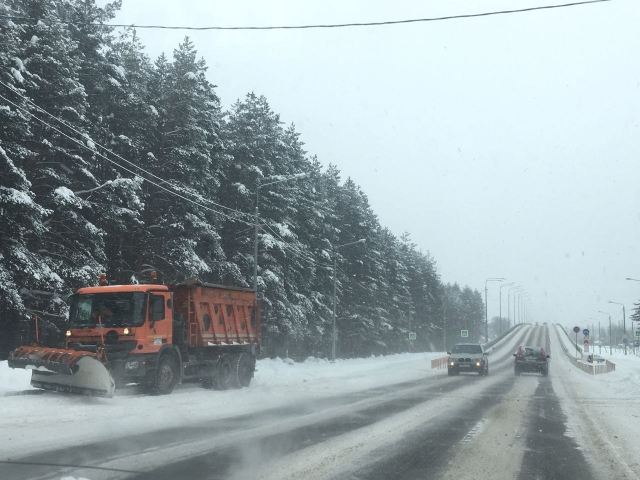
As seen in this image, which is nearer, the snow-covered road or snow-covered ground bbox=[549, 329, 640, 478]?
the snow-covered road

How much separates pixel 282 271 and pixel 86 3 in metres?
18.5

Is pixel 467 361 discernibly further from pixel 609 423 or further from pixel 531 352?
pixel 609 423

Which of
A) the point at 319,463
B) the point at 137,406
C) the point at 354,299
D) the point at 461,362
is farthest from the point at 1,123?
the point at 354,299

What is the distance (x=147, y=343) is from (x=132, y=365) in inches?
26.1

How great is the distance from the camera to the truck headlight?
16.4 metres

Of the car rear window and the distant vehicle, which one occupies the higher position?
the car rear window

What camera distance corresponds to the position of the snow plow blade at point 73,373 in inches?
588

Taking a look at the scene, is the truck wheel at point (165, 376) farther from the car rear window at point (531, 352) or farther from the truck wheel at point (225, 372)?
the car rear window at point (531, 352)

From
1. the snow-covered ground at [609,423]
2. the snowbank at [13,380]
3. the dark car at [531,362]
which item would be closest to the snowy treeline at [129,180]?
the snowbank at [13,380]

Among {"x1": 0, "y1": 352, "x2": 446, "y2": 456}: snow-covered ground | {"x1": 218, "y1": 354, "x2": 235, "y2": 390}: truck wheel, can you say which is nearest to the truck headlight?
{"x1": 0, "y1": 352, "x2": 446, "y2": 456}: snow-covered ground

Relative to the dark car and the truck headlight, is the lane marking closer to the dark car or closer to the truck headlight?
the truck headlight

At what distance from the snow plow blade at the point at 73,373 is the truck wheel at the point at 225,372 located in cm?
560

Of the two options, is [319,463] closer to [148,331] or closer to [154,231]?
[148,331]

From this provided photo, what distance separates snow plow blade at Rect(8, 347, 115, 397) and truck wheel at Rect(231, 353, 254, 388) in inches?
255
